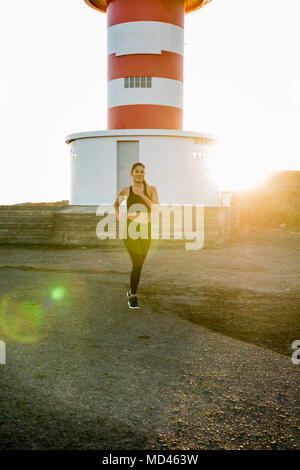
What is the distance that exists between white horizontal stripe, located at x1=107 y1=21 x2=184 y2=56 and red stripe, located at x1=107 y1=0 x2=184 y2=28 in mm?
227

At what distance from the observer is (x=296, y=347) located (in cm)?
462

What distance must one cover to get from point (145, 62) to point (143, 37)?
1.02 metres

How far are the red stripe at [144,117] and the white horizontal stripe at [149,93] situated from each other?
0.22 m

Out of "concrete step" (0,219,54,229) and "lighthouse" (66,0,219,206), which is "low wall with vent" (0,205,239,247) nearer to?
"concrete step" (0,219,54,229)

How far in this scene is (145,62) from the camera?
19266 mm

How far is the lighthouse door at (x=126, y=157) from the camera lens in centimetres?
1956

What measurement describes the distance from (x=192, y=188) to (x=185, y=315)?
14.6 meters


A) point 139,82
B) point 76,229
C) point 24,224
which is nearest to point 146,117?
point 139,82

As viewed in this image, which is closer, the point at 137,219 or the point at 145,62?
the point at 137,219

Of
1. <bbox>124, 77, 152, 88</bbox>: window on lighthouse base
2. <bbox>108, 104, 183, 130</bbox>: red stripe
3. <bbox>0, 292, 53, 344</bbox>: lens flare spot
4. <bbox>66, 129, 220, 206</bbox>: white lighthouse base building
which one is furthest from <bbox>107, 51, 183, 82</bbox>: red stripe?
<bbox>0, 292, 53, 344</bbox>: lens flare spot

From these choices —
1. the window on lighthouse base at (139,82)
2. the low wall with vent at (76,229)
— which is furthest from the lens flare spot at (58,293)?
the window on lighthouse base at (139,82)

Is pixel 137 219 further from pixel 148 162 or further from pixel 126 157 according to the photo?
pixel 126 157

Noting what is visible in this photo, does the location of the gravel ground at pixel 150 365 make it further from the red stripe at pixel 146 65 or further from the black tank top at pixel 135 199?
the red stripe at pixel 146 65

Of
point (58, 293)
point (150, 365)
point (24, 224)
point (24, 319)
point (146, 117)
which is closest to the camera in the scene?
point (150, 365)
